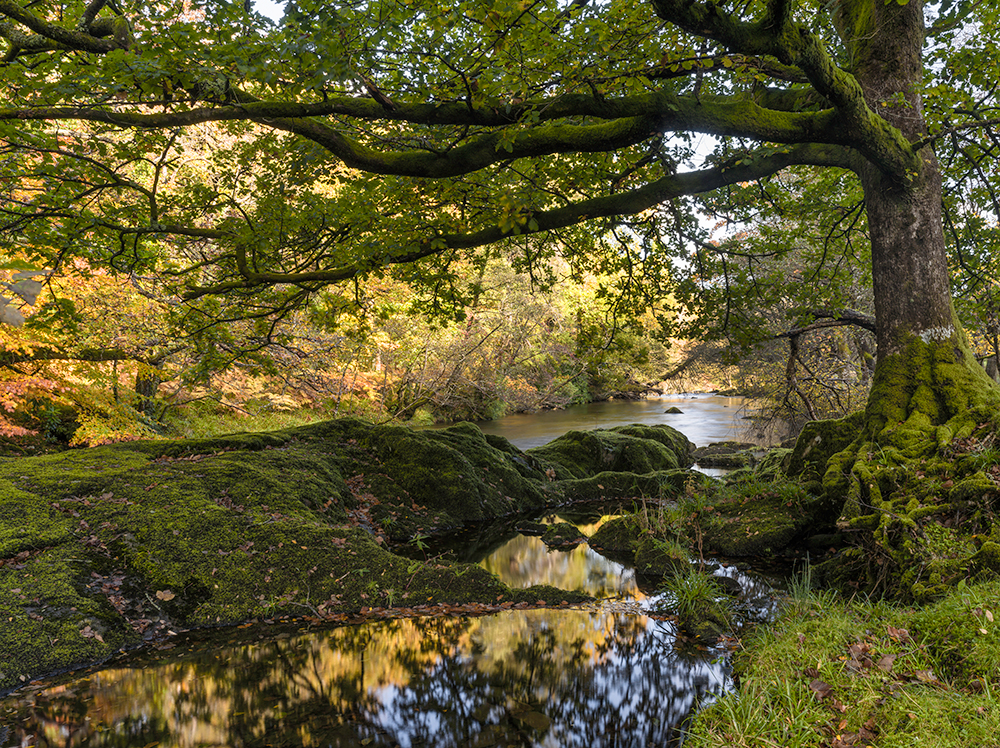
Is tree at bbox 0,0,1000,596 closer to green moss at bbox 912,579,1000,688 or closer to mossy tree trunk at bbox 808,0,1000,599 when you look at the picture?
mossy tree trunk at bbox 808,0,1000,599

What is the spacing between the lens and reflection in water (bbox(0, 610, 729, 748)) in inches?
135

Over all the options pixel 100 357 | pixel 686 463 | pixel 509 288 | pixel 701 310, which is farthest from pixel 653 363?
pixel 100 357

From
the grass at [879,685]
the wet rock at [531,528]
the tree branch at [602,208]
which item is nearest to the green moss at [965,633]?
the grass at [879,685]

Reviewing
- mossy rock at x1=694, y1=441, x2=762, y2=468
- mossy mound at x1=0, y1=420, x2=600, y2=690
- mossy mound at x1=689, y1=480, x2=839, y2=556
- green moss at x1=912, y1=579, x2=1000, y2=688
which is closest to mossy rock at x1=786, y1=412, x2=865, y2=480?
mossy mound at x1=689, y1=480, x2=839, y2=556

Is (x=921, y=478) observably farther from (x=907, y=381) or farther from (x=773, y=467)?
(x=773, y=467)

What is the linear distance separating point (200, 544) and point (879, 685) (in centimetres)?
566

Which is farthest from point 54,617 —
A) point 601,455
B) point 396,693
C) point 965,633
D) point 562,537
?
point 601,455

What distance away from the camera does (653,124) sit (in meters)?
5.04

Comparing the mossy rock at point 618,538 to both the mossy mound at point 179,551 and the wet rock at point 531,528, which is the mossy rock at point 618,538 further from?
the mossy mound at point 179,551

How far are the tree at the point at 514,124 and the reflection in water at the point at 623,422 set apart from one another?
12276 millimetres

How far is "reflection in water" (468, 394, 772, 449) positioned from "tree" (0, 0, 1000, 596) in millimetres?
12276

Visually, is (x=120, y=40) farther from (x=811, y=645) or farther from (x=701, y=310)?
(x=701, y=310)

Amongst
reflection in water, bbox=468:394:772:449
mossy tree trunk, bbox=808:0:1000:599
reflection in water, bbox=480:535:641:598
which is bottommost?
reflection in water, bbox=468:394:772:449

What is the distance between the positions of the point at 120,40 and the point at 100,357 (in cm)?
816
